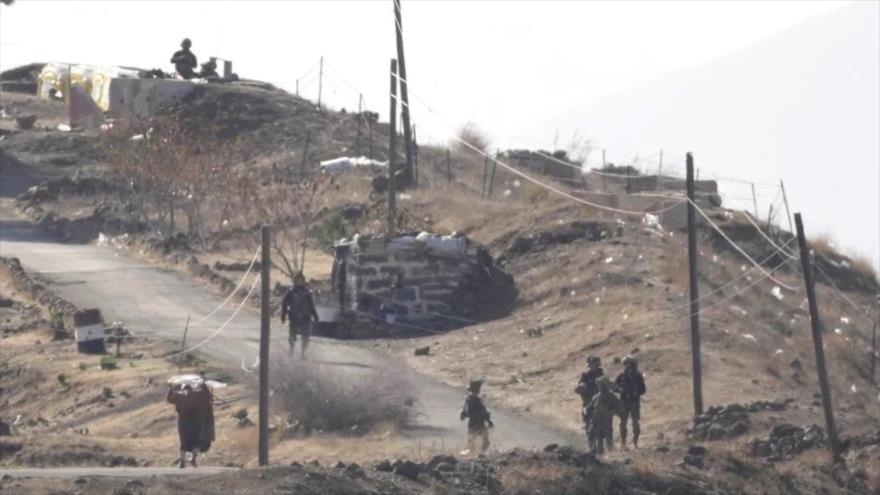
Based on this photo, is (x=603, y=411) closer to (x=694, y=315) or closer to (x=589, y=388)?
(x=589, y=388)

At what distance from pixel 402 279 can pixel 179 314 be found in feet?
16.1

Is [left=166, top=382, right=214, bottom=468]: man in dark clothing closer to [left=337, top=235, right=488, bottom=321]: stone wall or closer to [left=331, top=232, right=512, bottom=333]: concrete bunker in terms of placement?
[left=331, top=232, right=512, bottom=333]: concrete bunker

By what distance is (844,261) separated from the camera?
4884cm

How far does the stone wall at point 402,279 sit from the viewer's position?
1635 inches

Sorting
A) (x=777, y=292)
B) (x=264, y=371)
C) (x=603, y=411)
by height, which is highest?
(x=777, y=292)

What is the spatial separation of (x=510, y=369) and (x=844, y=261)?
50.5 feet

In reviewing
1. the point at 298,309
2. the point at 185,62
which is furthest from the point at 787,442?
the point at 185,62

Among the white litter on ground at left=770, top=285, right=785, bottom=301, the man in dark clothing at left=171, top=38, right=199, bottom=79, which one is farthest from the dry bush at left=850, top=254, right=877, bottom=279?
the man in dark clothing at left=171, top=38, right=199, bottom=79

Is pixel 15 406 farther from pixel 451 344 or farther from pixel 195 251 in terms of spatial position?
pixel 195 251

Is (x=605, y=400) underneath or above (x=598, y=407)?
above

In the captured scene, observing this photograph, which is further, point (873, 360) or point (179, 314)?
point (179, 314)

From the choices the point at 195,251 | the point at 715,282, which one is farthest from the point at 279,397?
the point at 195,251

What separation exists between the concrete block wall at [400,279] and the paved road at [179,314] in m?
1.93

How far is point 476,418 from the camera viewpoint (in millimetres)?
25406
